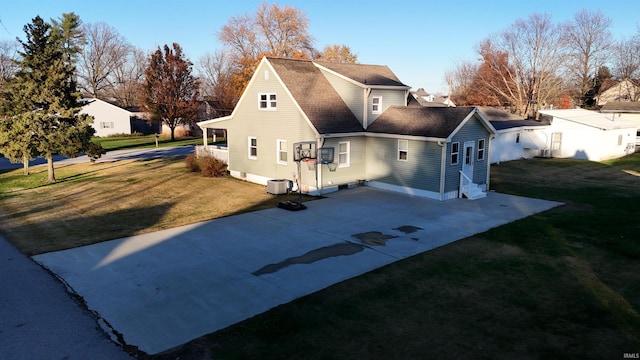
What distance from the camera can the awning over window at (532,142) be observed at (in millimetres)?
33312

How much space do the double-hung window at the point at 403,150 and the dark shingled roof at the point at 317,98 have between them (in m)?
2.32

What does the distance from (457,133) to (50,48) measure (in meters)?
21.8

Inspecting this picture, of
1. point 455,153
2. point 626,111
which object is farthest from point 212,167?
point 626,111

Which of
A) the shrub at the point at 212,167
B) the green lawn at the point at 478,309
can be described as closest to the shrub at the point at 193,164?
the shrub at the point at 212,167

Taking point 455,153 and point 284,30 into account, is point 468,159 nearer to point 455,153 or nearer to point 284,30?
point 455,153

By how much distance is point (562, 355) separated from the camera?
7.27m

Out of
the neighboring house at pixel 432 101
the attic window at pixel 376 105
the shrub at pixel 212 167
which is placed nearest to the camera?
the attic window at pixel 376 105

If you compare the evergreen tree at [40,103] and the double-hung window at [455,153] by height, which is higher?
the evergreen tree at [40,103]

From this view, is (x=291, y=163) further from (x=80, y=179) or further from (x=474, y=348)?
(x=474, y=348)

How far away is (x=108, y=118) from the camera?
187ft

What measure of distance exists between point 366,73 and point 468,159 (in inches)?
315

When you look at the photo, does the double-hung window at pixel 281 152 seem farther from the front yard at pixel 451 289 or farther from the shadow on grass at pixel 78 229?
the shadow on grass at pixel 78 229

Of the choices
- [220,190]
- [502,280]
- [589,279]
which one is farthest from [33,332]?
[220,190]

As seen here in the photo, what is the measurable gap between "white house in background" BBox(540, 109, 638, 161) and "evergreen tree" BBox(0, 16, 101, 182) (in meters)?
33.6
